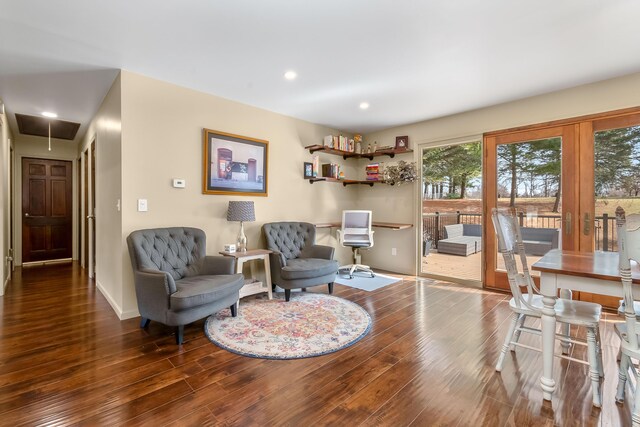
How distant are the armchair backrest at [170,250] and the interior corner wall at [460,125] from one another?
3.22 metres

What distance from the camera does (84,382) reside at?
6.27 feet

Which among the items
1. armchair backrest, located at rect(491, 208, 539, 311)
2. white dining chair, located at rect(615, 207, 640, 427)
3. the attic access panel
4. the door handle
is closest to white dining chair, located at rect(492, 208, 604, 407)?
armchair backrest, located at rect(491, 208, 539, 311)

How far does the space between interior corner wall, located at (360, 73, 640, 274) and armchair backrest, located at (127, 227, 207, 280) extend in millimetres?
3219

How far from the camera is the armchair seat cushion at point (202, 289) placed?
2414 mm

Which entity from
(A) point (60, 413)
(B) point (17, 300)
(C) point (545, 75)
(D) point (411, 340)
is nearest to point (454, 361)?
(D) point (411, 340)

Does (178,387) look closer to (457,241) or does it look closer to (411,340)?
(411,340)

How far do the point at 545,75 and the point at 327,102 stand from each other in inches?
95.2

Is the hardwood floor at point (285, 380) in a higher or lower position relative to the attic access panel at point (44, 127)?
lower

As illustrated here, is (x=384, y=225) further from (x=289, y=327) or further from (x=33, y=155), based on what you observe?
(x=33, y=155)

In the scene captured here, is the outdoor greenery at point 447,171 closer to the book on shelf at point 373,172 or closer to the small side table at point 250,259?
the book on shelf at point 373,172

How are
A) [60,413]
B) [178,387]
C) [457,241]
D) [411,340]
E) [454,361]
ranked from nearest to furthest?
1. [60,413]
2. [178,387]
3. [454,361]
4. [411,340]
5. [457,241]

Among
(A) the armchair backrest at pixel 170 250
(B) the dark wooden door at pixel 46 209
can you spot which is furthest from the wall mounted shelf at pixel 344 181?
(B) the dark wooden door at pixel 46 209

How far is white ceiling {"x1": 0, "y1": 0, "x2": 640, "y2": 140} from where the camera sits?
2094 mm

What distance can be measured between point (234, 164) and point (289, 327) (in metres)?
2.17
